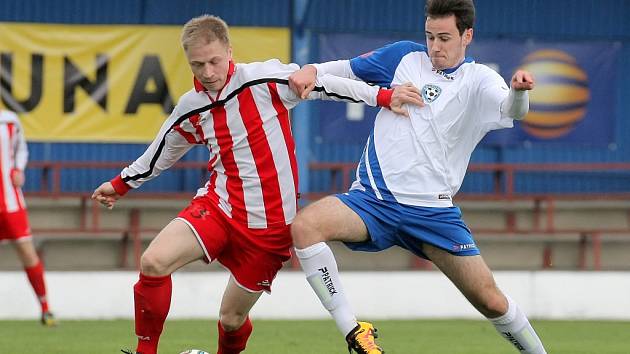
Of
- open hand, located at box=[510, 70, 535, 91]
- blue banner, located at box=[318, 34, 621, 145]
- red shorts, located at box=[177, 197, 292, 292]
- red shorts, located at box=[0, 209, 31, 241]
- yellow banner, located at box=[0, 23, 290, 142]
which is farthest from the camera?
blue banner, located at box=[318, 34, 621, 145]

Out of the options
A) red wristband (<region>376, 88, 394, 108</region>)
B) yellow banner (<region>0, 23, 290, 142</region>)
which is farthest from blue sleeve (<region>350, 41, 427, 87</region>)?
yellow banner (<region>0, 23, 290, 142</region>)

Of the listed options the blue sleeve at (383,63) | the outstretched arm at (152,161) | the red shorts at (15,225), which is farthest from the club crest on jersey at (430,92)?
the red shorts at (15,225)

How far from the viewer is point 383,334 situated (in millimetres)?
11211

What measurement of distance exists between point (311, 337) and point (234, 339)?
348cm

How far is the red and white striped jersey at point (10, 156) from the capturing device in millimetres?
12008

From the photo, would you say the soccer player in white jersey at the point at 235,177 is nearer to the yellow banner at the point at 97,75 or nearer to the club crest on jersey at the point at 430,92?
the club crest on jersey at the point at 430,92

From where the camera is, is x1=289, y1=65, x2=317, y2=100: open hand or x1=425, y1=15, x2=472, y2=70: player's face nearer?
x1=425, y1=15, x2=472, y2=70: player's face

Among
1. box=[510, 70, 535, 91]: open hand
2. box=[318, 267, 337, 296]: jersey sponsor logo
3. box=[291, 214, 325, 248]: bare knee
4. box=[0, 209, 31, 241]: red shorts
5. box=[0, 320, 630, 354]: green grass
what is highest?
box=[510, 70, 535, 91]: open hand

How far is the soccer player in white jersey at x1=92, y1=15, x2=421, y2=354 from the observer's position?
6.79m

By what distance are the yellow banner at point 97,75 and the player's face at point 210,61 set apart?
9725mm

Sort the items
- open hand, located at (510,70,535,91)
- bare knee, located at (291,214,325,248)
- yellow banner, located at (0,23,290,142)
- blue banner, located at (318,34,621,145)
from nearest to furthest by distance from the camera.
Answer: open hand, located at (510,70,535,91) < bare knee, located at (291,214,325,248) < yellow banner, located at (0,23,290,142) < blue banner, located at (318,34,621,145)

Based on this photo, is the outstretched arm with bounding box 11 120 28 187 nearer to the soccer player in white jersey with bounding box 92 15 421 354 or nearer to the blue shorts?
the soccer player in white jersey with bounding box 92 15 421 354

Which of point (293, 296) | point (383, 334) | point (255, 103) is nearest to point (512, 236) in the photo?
point (293, 296)

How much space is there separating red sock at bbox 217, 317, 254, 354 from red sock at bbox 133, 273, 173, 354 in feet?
1.73
